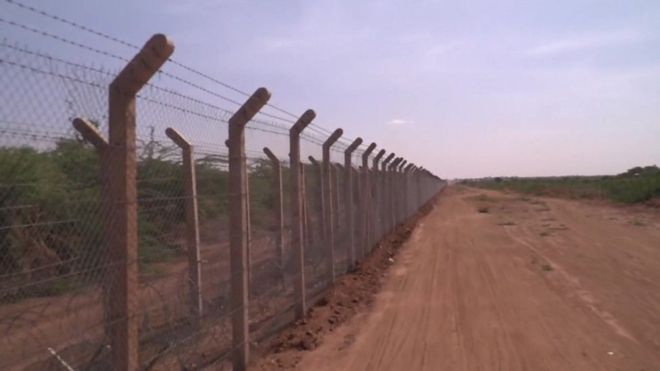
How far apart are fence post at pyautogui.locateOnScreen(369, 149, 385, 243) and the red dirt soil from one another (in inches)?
26.3

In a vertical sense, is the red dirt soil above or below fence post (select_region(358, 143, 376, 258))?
below

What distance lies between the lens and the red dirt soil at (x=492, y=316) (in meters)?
7.21

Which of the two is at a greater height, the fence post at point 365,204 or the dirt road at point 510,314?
the fence post at point 365,204

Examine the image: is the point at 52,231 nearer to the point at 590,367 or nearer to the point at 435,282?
the point at 590,367

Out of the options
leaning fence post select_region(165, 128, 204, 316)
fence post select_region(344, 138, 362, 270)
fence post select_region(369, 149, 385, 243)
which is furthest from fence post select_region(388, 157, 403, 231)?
leaning fence post select_region(165, 128, 204, 316)

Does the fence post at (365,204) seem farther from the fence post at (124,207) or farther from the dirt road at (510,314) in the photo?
the fence post at (124,207)

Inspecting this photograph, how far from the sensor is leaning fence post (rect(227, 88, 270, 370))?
634 centimetres

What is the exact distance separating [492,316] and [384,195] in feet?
31.7

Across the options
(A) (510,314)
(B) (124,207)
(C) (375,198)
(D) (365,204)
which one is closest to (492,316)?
(A) (510,314)

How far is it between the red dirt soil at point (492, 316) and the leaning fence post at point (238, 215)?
526mm

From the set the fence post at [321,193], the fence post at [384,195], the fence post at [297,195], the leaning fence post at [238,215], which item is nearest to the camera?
the leaning fence post at [238,215]

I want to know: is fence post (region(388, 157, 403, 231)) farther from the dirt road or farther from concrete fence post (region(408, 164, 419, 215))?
concrete fence post (region(408, 164, 419, 215))

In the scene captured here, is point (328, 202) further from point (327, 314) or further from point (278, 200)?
point (278, 200)

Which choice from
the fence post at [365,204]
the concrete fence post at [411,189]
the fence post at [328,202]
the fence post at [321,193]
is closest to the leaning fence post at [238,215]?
the fence post at [321,193]
